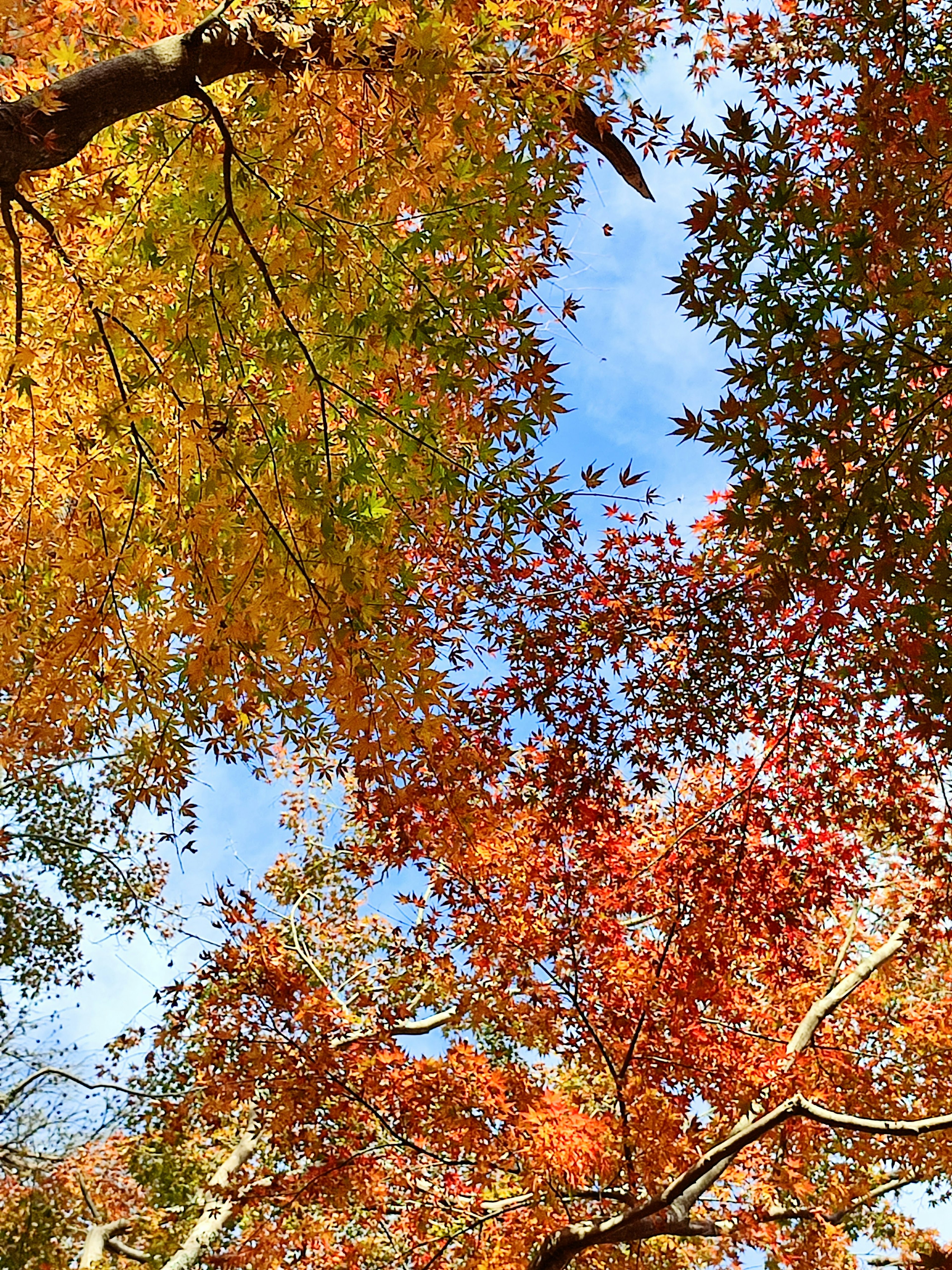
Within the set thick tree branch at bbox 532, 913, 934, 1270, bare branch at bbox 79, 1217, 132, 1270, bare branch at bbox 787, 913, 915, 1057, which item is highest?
bare branch at bbox 787, 913, 915, 1057

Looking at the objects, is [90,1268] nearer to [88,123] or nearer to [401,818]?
[401,818]

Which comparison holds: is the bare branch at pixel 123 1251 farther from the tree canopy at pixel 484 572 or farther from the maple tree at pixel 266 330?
the maple tree at pixel 266 330

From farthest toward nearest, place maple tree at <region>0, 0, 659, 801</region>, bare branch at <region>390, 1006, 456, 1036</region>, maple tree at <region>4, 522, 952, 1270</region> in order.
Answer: bare branch at <region>390, 1006, 456, 1036</region>
maple tree at <region>4, 522, 952, 1270</region>
maple tree at <region>0, 0, 659, 801</region>

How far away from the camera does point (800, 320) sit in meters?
3.63

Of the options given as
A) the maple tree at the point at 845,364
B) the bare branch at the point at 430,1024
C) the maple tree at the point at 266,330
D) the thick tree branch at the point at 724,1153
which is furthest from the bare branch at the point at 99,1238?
the maple tree at the point at 845,364

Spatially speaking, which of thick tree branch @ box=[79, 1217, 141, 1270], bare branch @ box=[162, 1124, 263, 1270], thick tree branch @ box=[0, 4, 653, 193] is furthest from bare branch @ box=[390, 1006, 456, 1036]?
thick tree branch @ box=[0, 4, 653, 193]

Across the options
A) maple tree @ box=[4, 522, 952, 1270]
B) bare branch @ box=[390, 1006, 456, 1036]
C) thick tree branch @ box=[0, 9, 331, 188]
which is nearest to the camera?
thick tree branch @ box=[0, 9, 331, 188]

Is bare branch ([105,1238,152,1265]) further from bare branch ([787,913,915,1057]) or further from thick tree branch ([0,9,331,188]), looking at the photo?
thick tree branch ([0,9,331,188])

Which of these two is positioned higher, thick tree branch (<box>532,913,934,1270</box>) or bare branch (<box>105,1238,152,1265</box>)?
thick tree branch (<box>532,913,934,1270</box>)

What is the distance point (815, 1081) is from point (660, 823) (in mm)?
2131

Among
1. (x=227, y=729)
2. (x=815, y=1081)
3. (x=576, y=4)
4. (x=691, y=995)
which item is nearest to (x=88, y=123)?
(x=227, y=729)

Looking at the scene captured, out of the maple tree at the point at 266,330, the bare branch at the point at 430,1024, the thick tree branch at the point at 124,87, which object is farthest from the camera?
the bare branch at the point at 430,1024

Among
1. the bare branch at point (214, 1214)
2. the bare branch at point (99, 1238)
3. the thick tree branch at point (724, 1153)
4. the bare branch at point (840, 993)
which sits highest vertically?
the bare branch at point (840, 993)

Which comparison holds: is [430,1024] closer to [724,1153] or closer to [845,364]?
[724,1153]
